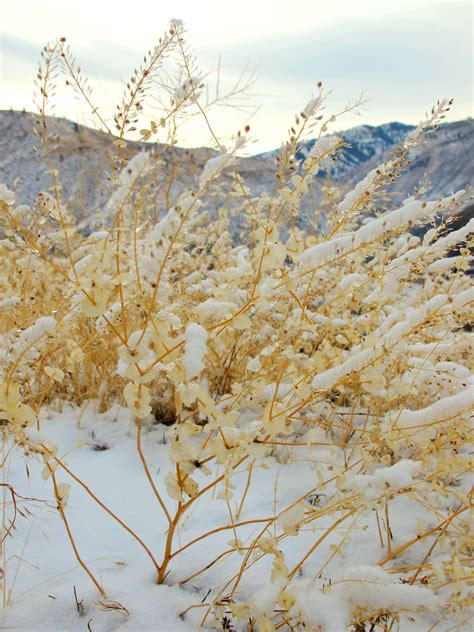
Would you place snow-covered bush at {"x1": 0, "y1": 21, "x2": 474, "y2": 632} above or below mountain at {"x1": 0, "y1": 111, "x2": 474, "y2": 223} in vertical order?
below

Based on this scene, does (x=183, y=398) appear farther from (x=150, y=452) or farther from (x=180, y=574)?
(x=150, y=452)

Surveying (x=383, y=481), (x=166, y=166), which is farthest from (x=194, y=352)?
(x=166, y=166)

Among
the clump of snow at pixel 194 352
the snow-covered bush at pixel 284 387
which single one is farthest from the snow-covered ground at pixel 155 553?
the clump of snow at pixel 194 352

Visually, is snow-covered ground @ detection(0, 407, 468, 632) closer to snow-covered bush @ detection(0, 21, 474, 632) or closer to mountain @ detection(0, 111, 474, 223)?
snow-covered bush @ detection(0, 21, 474, 632)

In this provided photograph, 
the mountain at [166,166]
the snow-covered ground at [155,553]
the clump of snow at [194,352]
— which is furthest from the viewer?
the mountain at [166,166]

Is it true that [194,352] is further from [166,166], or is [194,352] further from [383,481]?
[166,166]

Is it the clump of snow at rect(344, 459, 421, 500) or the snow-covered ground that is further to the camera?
the snow-covered ground

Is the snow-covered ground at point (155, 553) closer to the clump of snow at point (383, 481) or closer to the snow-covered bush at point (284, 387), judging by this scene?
the snow-covered bush at point (284, 387)

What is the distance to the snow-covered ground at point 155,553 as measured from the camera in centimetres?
88

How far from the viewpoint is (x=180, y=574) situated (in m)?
1.05

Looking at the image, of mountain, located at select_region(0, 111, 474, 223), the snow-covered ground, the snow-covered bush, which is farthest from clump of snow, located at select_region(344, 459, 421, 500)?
mountain, located at select_region(0, 111, 474, 223)

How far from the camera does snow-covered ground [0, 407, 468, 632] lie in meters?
0.88

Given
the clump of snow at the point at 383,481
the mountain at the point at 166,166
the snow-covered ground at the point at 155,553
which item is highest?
the mountain at the point at 166,166

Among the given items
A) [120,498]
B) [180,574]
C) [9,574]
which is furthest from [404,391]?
[9,574]
